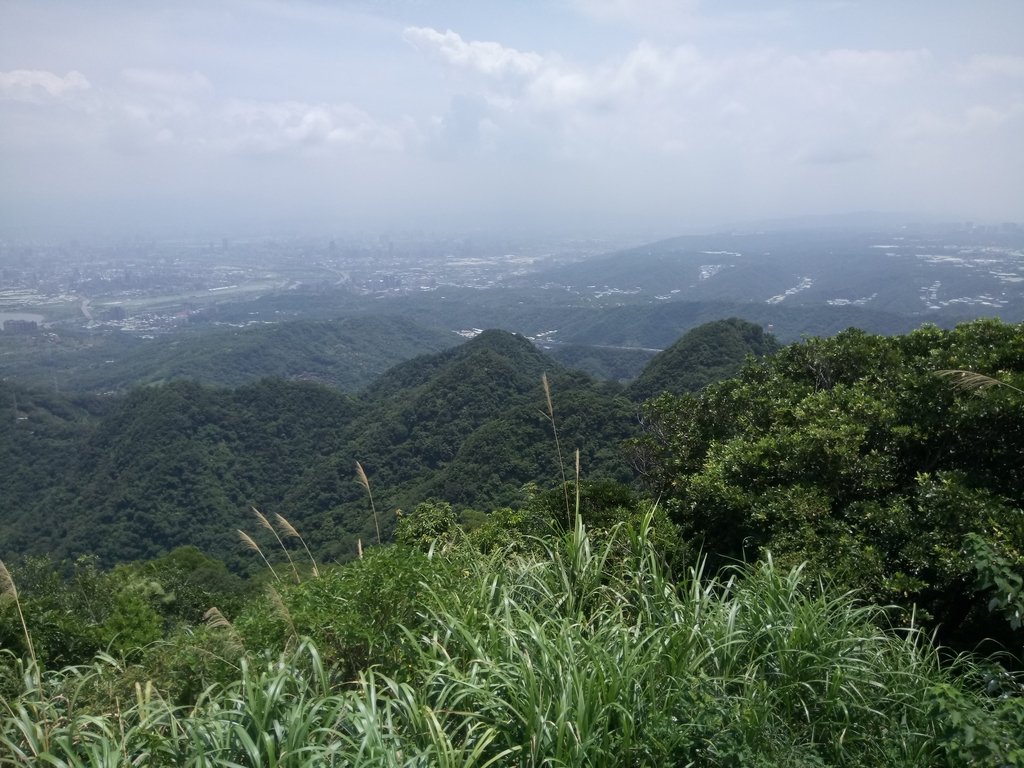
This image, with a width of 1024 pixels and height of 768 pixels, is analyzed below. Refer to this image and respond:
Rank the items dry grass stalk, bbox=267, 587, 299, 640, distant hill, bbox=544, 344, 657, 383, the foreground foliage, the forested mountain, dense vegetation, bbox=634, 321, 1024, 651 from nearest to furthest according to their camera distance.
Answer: the foreground foliage, dry grass stalk, bbox=267, 587, 299, 640, dense vegetation, bbox=634, 321, 1024, 651, the forested mountain, distant hill, bbox=544, 344, 657, 383

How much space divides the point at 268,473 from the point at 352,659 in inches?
1472

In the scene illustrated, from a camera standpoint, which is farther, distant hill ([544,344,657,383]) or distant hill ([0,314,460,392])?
distant hill ([0,314,460,392])

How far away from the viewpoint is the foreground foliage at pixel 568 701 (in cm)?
197

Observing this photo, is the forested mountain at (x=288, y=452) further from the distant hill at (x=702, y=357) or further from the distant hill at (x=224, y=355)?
the distant hill at (x=224, y=355)

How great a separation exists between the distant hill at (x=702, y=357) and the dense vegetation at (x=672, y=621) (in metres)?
24.9

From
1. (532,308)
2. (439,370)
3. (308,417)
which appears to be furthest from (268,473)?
(532,308)

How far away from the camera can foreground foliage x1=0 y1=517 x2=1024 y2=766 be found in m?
1.97

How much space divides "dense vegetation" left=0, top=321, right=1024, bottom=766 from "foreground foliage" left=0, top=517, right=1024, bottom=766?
1 centimetres

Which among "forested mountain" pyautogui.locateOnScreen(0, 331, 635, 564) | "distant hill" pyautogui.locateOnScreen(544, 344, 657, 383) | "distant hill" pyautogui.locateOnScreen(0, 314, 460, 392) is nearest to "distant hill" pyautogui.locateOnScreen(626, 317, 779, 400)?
"forested mountain" pyautogui.locateOnScreen(0, 331, 635, 564)

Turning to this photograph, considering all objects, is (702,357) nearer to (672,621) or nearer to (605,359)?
(605,359)

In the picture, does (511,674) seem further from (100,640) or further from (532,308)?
(532,308)

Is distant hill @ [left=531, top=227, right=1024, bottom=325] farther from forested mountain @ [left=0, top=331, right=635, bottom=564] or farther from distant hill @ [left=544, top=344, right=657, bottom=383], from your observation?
forested mountain @ [left=0, top=331, right=635, bottom=564]

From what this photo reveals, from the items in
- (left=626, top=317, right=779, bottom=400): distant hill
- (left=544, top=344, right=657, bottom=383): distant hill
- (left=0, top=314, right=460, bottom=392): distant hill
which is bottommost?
(left=544, top=344, right=657, bottom=383): distant hill

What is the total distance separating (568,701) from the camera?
207 cm
